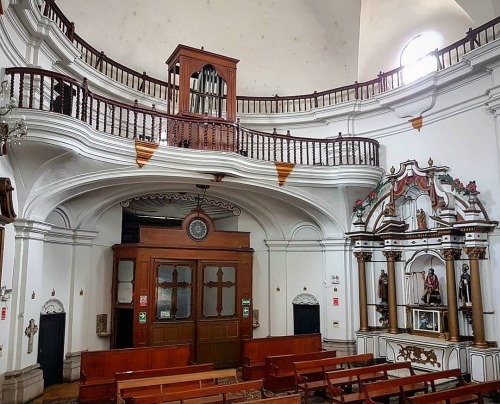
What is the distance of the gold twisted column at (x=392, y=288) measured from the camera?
31.0ft

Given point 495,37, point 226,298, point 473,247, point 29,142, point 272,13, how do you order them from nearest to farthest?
1. point 29,142
2. point 473,247
3. point 495,37
4. point 226,298
5. point 272,13

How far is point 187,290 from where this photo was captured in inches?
394

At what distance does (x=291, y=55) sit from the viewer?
12594mm

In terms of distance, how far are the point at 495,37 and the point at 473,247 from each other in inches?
158

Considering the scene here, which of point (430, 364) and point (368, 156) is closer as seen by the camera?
point (430, 364)

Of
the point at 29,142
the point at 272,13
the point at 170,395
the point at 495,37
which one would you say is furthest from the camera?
the point at 272,13

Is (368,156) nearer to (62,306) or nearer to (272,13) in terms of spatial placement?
(272,13)

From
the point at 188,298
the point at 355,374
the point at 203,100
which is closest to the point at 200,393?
the point at 355,374

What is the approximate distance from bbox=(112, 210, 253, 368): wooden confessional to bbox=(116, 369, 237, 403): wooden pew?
8.75 feet

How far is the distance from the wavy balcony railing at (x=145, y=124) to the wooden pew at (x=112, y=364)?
12.2 ft

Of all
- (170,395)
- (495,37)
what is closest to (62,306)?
(170,395)

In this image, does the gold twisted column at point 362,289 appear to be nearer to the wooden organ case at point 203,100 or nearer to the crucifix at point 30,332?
the wooden organ case at point 203,100

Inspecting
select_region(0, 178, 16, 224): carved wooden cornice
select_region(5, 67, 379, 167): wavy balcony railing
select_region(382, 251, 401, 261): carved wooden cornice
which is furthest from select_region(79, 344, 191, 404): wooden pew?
select_region(382, 251, 401, 261): carved wooden cornice

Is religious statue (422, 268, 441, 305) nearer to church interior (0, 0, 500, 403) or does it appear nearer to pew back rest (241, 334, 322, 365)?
church interior (0, 0, 500, 403)
